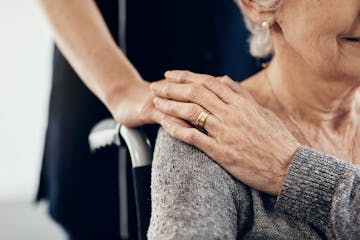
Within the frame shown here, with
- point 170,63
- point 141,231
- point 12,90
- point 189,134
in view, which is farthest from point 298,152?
point 12,90

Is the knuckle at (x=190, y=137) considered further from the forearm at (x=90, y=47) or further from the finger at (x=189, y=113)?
the forearm at (x=90, y=47)

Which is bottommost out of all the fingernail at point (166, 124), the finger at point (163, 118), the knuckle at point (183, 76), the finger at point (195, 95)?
the finger at point (163, 118)

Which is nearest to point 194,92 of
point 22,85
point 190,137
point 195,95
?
point 195,95

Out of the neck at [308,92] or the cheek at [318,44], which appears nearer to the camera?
the cheek at [318,44]

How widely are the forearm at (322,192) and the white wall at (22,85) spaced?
2668mm

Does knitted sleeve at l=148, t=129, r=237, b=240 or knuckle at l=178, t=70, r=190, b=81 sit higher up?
knuckle at l=178, t=70, r=190, b=81

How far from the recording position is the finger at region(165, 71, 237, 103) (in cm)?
112

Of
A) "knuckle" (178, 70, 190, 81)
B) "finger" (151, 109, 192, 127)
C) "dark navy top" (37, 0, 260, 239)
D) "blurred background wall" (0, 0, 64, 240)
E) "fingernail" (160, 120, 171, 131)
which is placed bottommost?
"blurred background wall" (0, 0, 64, 240)

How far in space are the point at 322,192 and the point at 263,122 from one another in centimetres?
18

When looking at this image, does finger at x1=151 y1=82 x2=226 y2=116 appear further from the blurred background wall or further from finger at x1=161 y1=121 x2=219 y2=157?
the blurred background wall

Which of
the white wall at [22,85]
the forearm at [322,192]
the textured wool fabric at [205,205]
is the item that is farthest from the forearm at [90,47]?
the white wall at [22,85]

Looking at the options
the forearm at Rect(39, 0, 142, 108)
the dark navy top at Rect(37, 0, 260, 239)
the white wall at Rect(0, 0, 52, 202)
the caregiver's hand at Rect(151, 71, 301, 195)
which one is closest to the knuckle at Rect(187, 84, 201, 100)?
the caregiver's hand at Rect(151, 71, 301, 195)

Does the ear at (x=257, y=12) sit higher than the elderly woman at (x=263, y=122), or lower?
higher

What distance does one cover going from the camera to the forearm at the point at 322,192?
1.01 metres
